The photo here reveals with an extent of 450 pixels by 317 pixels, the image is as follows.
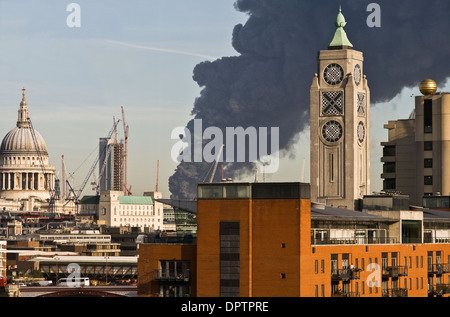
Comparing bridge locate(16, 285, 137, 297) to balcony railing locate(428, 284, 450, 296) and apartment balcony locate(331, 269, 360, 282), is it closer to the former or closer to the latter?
balcony railing locate(428, 284, 450, 296)

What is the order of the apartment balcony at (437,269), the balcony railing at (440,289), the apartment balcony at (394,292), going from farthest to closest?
1. the apartment balcony at (437,269)
2. the balcony railing at (440,289)
3. the apartment balcony at (394,292)

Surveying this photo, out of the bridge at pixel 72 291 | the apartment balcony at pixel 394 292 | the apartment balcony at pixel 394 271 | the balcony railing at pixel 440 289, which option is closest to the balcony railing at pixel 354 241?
the apartment balcony at pixel 394 271

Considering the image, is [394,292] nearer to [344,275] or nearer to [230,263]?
[344,275]

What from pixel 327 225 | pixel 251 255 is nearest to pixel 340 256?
pixel 327 225

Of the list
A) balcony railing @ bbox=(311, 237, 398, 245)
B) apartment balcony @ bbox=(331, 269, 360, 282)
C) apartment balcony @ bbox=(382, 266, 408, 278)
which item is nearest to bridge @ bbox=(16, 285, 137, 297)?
balcony railing @ bbox=(311, 237, 398, 245)

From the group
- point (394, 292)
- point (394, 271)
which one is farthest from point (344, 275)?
point (394, 292)

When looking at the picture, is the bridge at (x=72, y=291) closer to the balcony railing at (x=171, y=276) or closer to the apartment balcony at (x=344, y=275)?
the apartment balcony at (x=344, y=275)
